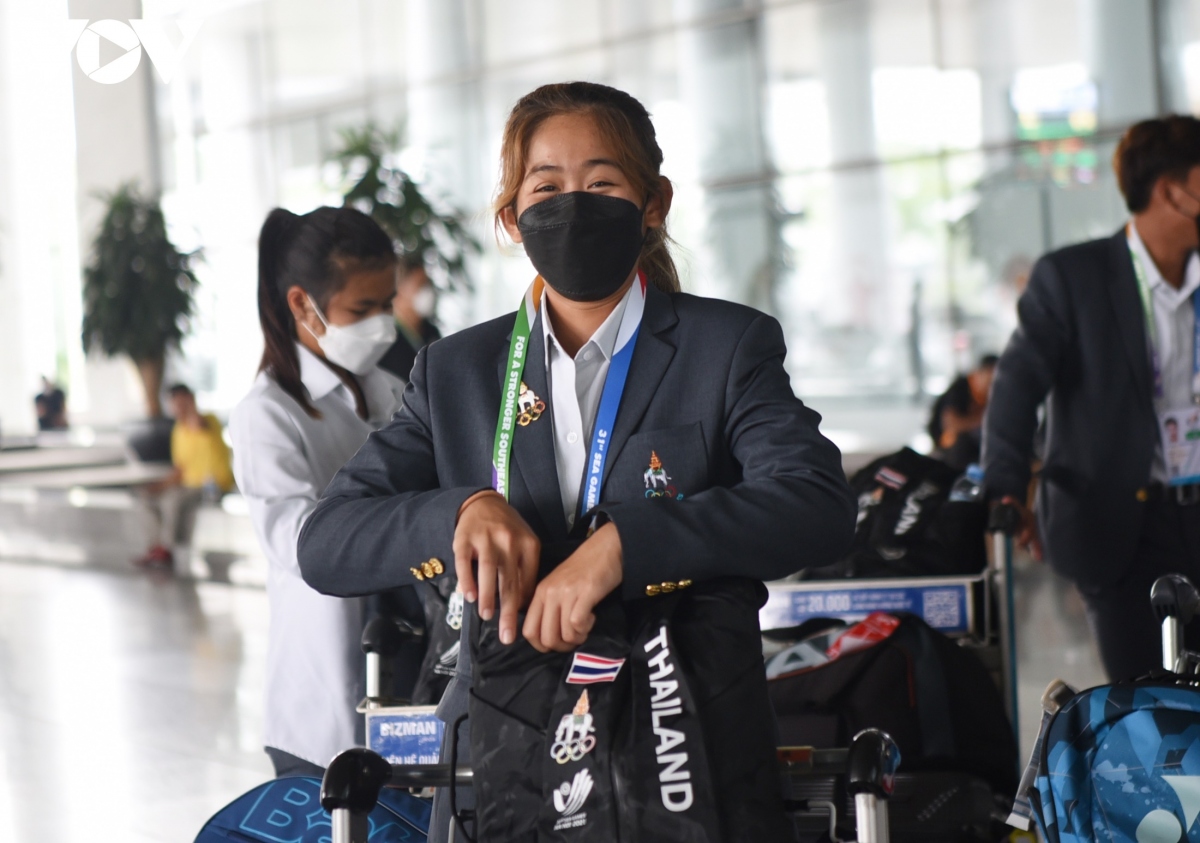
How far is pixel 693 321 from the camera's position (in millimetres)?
1563

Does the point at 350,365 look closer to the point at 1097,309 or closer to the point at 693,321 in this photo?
the point at 693,321

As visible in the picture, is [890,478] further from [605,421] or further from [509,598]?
[509,598]

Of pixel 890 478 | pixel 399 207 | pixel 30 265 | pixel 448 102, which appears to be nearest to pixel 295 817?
pixel 890 478

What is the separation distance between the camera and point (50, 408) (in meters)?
20.9

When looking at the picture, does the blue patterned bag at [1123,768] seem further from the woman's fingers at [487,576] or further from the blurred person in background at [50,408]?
the blurred person in background at [50,408]

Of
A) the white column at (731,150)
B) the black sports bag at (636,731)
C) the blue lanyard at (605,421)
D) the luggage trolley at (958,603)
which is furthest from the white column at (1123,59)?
the black sports bag at (636,731)

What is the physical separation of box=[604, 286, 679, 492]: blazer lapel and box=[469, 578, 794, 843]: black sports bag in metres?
0.20

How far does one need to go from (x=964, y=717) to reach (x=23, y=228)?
2449 centimetres

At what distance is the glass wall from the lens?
36.3 ft

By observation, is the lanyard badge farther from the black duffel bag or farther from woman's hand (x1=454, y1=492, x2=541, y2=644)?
the black duffel bag

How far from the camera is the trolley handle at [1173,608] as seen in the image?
203 cm

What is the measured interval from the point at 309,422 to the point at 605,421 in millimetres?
1171

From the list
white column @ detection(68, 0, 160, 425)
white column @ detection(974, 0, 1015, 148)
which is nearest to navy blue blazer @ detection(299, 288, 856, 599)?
white column @ detection(974, 0, 1015, 148)

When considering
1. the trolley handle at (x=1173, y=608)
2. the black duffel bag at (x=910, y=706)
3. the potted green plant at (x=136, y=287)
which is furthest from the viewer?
the potted green plant at (x=136, y=287)
